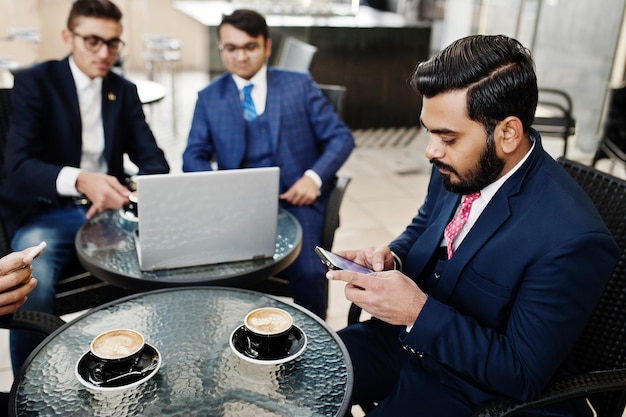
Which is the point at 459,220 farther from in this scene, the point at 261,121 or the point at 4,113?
the point at 4,113

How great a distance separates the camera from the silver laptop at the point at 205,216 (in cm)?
162

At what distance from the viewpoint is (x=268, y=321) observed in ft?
4.68

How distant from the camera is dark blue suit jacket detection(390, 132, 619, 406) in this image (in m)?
1.28

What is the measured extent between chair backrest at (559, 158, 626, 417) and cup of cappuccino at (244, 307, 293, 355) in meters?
0.83

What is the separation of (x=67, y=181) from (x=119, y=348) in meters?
1.13

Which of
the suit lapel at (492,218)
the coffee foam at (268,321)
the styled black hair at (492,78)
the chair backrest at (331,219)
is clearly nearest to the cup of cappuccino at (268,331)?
the coffee foam at (268,321)

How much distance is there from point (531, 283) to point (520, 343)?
0.44 ft

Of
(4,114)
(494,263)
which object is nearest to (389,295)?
(494,263)

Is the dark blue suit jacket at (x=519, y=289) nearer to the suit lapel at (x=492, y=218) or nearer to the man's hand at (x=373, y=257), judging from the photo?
the suit lapel at (x=492, y=218)

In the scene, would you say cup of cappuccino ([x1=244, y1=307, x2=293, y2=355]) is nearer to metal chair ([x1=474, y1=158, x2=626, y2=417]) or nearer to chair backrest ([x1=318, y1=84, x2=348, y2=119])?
metal chair ([x1=474, y1=158, x2=626, y2=417])

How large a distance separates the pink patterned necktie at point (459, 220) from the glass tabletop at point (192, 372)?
40 centimetres

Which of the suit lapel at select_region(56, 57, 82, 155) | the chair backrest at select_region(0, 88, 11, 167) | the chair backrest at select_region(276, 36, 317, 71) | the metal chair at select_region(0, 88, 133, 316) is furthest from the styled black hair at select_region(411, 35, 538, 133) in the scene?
the chair backrest at select_region(276, 36, 317, 71)

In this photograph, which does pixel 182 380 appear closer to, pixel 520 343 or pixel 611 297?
pixel 520 343

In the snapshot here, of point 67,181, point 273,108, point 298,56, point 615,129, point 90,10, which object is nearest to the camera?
point 67,181
